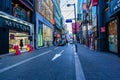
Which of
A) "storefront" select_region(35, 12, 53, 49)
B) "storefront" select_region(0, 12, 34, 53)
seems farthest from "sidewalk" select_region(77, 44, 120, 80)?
"storefront" select_region(35, 12, 53, 49)

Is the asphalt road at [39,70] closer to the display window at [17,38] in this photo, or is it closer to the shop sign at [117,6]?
the shop sign at [117,6]

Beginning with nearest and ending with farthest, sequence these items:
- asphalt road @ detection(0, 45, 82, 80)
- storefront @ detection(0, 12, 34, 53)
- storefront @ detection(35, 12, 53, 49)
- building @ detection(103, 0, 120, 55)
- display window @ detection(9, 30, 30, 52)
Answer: asphalt road @ detection(0, 45, 82, 80), building @ detection(103, 0, 120, 55), storefront @ detection(0, 12, 34, 53), display window @ detection(9, 30, 30, 52), storefront @ detection(35, 12, 53, 49)

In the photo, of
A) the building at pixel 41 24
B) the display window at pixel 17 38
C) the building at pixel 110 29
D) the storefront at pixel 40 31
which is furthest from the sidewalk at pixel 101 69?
the storefront at pixel 40 31

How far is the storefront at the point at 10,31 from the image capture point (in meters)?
26.3

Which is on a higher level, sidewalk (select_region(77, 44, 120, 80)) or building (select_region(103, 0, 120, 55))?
building (select_region(103, 0, 120, 55))

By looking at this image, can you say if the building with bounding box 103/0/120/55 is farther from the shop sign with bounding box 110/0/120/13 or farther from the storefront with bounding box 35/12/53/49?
the storefront with bounding box 35/12/53/49

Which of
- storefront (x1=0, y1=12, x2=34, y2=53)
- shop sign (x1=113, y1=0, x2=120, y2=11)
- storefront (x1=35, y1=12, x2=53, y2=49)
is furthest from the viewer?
storefront (x1=35, y1=12, x2=53, y2=49)

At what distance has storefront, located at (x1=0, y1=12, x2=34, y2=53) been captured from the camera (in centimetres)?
2632

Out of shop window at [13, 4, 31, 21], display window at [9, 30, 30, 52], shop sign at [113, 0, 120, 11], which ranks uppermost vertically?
shop window at [13, 4, 31, 21]

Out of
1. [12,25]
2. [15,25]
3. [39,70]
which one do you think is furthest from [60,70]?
[15,25]

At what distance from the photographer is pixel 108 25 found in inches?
1164

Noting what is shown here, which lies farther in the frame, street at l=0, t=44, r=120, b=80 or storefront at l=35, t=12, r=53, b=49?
storefront at l=35, t=12, r=53, b=49

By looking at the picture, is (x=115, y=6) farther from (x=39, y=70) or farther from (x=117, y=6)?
(x=39, y=70)

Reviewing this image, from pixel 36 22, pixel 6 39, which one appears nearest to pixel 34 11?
Result: pixel 36 22
